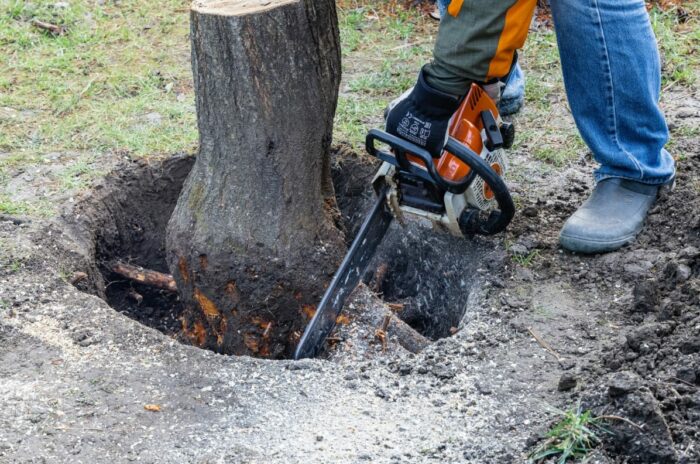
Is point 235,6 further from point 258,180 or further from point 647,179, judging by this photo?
point 647,179

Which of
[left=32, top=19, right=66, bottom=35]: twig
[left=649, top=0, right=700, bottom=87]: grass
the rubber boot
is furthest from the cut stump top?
[left=32, top=19, right=66, bottom=35]: twig

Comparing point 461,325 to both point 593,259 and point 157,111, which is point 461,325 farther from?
point 157,111

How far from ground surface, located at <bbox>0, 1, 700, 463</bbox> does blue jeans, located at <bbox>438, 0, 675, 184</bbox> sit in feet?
0.87

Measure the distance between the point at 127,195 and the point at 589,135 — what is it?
6.70 ft

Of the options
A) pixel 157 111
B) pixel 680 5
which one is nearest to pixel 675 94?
pixel 680 5

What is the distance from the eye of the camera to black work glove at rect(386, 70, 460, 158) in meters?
3.11

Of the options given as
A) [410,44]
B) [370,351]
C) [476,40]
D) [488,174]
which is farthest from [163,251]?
[410,44]

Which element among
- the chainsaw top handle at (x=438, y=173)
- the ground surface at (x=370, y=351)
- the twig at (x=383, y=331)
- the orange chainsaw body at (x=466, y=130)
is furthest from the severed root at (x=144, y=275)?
the orange chainsaw body at (x=466, y=130)

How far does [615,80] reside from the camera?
10.9 ft

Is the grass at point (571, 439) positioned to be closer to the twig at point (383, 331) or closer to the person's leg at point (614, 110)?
the twig at point (383, 331)

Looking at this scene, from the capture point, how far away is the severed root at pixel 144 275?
13.0 feet

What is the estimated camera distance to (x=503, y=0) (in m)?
2.94

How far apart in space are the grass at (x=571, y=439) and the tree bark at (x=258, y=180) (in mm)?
1347

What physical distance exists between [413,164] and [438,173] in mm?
98
